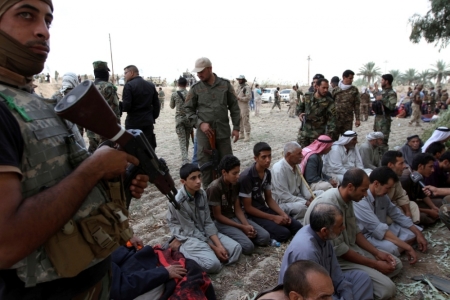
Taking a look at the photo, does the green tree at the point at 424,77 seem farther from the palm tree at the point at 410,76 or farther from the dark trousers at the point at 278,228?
the dark trousers at the point at 278,228

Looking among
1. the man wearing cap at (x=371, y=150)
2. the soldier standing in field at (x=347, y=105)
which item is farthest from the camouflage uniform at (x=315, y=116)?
Result: the soldier standing in field at (x=347, y=105)

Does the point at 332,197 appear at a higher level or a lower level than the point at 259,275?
higher

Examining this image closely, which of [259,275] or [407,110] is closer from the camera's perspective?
[259,275]

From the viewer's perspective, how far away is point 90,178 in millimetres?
1026

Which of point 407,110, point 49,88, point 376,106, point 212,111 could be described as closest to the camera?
point 212,111

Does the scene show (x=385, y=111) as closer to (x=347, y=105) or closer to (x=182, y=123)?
(x=347, y=105)

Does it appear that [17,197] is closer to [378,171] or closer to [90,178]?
[90,178]

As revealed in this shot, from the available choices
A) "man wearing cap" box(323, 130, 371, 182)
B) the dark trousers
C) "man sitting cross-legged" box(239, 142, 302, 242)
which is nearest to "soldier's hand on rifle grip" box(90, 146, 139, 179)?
"man sitting cross-legged" box(239, 142, 302, 242)

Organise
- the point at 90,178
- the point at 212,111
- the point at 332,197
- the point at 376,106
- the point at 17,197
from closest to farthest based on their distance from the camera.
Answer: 1. the point at 17,197
2. the point at 90,178
3. the point at 332,197
4. the point at 212,111
5. the point at 376,106

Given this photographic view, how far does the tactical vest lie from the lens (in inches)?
38.6

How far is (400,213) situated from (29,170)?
4061 millimetres

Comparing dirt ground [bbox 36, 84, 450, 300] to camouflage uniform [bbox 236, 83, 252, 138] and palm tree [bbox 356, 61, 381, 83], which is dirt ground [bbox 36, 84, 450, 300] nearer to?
camouflage uniform [bbox 236, 83, 252, 138]

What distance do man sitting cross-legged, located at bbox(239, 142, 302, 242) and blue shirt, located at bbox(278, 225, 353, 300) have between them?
1247 mm

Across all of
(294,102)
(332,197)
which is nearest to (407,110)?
(294,102)
